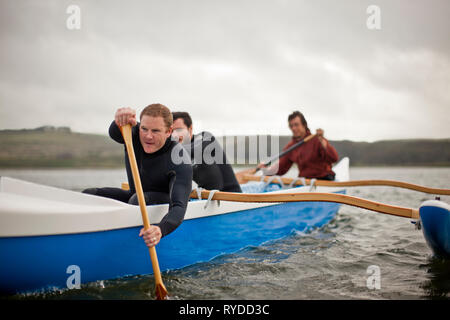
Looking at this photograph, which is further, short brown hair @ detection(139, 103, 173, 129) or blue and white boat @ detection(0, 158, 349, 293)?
short brown hair @ detection(139, 103, 173, 129)

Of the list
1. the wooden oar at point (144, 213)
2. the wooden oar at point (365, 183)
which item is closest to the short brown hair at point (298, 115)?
the wooden oar at point (365, 183)

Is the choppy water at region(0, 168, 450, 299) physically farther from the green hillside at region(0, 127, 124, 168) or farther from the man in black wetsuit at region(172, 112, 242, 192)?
the green hillside at region(0, 127, 124, 168)

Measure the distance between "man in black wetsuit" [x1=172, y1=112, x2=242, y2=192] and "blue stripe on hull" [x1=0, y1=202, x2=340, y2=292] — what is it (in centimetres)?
54

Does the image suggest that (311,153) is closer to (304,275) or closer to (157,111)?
(304,275)

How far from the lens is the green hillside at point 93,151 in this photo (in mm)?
68500

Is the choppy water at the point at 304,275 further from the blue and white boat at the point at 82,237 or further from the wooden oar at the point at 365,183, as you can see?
the wooden oar at the point at 365,183

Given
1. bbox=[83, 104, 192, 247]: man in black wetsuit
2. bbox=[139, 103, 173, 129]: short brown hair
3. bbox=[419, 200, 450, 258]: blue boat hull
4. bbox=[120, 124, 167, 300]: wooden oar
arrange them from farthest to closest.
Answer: bbox=[419, 200, 450, 258]: blue boat hull
bbox=[139, 103, 173, 129]: short brown hair
bbox=[83, 104, 192, 247]: man in black wetsuit
bbox=[120, 124, 167, 300]: wooden oar

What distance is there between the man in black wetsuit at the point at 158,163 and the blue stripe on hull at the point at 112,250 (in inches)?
15.7

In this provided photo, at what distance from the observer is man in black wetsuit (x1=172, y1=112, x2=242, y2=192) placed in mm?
4027

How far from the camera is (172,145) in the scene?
3129mm

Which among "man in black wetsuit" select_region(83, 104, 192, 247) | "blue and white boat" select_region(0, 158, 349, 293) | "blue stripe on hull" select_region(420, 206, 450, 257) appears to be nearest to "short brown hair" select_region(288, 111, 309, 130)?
"blue and white boat" select_region(0, 158, 349, 293)
